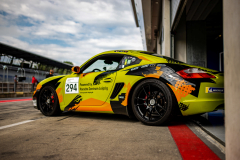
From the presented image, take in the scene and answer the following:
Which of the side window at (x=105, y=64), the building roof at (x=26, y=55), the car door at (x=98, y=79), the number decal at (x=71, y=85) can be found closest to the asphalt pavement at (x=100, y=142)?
the car door at (x=98, y=79)

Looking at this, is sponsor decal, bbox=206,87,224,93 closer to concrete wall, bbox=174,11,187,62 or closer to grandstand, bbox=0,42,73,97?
concrete wall, bbox=174,11,187,62

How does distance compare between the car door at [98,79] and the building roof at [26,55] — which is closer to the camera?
the car door at [98,79]

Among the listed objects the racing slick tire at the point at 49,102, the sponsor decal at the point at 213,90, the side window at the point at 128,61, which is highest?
the side window at the point at 128,61

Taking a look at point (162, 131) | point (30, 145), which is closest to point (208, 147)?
point (162, 131)

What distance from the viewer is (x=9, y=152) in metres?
2.10

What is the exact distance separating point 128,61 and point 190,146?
1.87 m

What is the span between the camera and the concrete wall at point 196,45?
9.08 metres

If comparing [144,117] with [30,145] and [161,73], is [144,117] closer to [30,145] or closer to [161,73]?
[161,73]

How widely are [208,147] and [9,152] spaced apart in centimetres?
206

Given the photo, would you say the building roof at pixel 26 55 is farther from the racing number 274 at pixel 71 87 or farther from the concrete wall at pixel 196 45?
the racing number 274 at pixel 71 87

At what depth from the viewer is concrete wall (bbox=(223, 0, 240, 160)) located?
1354mm

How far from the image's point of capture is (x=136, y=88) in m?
3.29

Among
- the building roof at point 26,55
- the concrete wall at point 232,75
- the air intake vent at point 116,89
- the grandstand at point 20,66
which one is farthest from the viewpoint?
the building roof at point 26,55

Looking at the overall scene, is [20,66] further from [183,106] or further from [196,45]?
[183,106]
